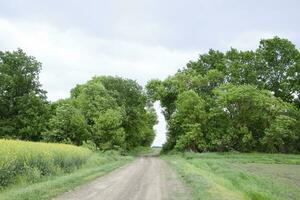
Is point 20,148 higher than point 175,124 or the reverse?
the reverse

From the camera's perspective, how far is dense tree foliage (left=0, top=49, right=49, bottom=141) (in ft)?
213

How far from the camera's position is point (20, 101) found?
65750 millimetres

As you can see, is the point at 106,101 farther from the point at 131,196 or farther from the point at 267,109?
the point at 131,196

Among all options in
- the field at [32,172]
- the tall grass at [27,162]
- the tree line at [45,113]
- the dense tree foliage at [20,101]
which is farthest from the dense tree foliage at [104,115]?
the field at [32,172]

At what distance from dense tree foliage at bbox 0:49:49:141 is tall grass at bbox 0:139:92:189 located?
3441cm

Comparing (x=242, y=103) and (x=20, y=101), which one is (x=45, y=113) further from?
(x=242, y=103)

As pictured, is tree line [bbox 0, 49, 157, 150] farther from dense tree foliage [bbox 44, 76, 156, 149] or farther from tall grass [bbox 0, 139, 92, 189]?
tall grass [bbox 0, 139, 92, 189]

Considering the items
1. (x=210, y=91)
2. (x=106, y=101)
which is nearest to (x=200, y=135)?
(x=210, y=91)

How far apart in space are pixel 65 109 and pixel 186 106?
76.2ft

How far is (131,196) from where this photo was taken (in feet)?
61.0

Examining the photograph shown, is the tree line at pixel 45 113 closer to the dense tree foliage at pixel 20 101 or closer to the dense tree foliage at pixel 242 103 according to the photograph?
the dense tree foliage at pixel 20 101

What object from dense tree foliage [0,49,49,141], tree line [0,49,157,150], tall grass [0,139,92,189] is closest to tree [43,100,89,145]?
tree line [0,49,157,150]

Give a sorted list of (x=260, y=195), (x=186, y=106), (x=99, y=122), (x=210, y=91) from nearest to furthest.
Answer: (x=260, y=195)
(x=99, y=122)
(x=186, y=106)
(x=210, y=91)

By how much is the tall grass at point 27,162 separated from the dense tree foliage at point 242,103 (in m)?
45.1
